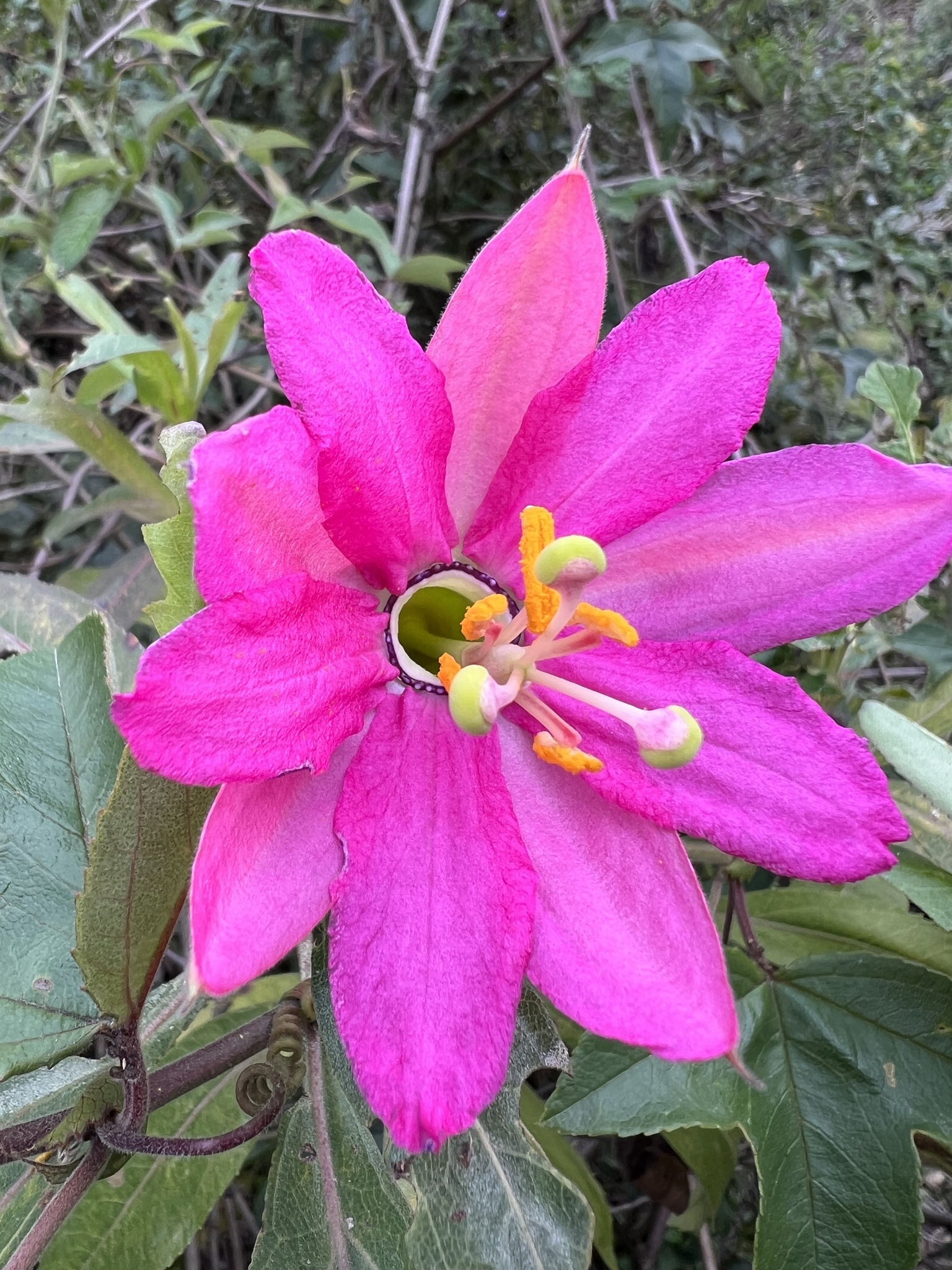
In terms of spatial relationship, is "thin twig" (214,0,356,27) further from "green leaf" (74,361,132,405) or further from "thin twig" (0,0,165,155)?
"green leaf" (74,361,132,405)

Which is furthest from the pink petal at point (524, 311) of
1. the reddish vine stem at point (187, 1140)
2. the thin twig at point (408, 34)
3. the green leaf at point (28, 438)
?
the thin twig at point (408, 34)

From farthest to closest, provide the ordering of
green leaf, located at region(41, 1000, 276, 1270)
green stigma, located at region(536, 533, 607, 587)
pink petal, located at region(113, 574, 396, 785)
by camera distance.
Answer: green leaf, located at region(41, 1000, 276, 1270) < green stigma, located at region(536, 533, 607, 587) < pink petal, located at region(113, 574, 396, 785)

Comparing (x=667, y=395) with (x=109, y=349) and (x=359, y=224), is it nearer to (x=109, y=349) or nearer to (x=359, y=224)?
(x=109, y=349)

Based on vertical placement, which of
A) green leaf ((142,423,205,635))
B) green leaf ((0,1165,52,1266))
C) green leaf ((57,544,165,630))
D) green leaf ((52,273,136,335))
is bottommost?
green leaf ((0,1165,52,1266))

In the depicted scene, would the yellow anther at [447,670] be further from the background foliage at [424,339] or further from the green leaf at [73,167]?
the green leaf at [73,167]

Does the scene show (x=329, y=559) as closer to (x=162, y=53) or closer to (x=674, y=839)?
(x=674, y=839)

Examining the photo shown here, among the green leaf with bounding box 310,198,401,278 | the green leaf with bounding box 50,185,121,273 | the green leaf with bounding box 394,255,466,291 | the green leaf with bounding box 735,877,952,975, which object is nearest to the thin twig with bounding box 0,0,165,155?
the green leaf with bounding box 50,185,121,273

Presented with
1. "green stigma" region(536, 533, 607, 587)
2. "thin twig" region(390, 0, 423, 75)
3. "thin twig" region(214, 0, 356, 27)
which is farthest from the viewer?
"thin twig" region(214, 0, 356, 27)
